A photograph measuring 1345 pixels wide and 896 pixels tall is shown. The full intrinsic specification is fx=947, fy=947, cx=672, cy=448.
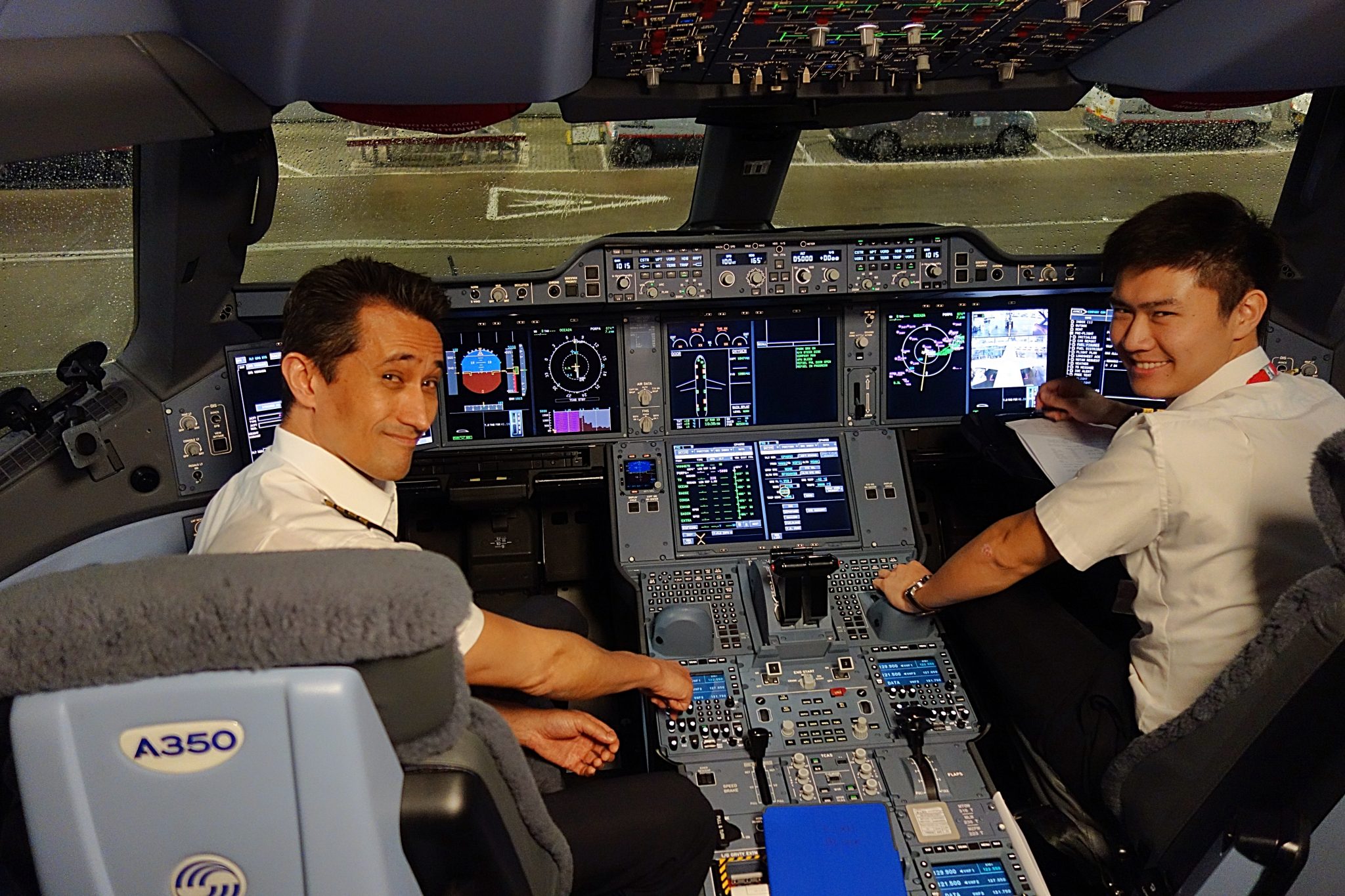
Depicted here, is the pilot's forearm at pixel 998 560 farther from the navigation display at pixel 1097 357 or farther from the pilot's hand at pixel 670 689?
the navigation display at pixel 1097 357

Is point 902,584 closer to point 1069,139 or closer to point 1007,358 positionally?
point 1007,358

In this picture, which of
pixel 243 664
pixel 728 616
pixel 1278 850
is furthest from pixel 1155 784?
pixel 243 664

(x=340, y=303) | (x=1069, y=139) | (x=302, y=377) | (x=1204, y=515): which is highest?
(x=1069, y=139)

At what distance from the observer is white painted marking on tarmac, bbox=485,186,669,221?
3475mm

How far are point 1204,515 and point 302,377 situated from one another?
152 cm

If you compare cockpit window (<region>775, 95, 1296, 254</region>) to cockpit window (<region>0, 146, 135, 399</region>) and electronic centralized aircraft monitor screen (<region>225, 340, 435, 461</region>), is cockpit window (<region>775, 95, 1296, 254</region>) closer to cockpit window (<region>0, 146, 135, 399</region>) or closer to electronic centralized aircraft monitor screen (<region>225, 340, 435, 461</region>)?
electronic centralized aircraft monitor screen (<region>225, 340, 435, 461</region>)

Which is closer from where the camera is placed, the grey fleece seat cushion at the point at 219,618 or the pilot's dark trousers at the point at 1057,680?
the grey fleece seat cushion at the point at 219,618

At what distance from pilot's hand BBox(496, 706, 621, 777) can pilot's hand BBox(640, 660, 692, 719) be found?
196 mm

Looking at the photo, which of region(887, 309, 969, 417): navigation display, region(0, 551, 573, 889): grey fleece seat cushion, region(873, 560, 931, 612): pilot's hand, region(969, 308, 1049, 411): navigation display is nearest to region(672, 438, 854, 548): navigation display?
region(887, 309, 969, 417): navigation display

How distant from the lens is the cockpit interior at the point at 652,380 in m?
1.06

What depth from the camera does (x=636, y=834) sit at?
4.97 ft

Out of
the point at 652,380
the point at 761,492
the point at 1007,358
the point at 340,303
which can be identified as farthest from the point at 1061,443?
the point at 340,303

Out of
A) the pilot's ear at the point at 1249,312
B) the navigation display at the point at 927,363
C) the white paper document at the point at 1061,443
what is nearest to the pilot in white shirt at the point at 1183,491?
the pilot's ear at the point at 1249,312

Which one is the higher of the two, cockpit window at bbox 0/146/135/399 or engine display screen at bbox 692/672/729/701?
cockpit window at bbox 0/146/135/399
